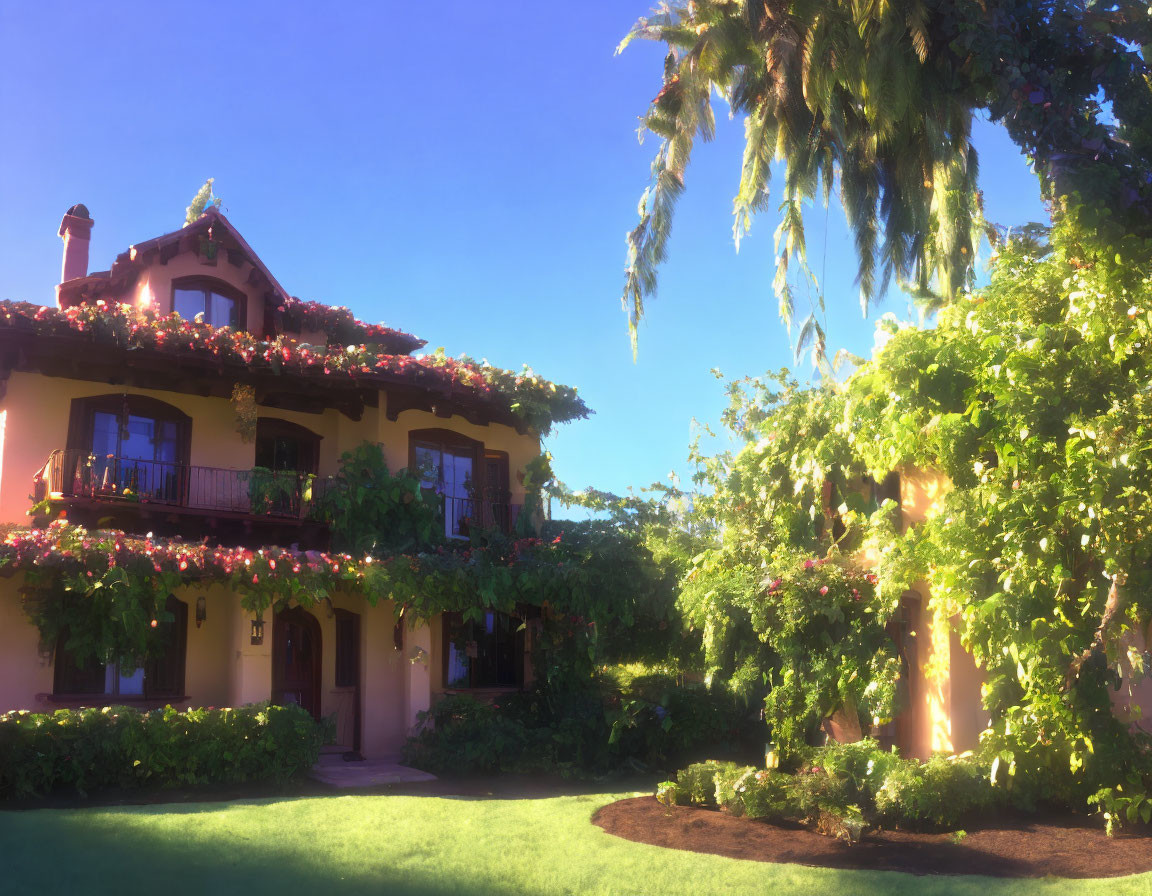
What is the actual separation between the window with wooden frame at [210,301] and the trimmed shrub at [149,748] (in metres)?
8.18

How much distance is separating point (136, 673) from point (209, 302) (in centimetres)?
695

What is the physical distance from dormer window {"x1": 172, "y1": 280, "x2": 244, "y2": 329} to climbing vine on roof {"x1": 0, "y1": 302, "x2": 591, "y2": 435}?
122 cm

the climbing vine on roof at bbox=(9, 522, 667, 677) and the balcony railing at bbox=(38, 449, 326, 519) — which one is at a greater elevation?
the balcony railing at bbox=(38, 449, 326, 519)

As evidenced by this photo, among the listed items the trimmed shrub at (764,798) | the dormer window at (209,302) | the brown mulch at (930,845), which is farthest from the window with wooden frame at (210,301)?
the trimmed shrub at (764,798)

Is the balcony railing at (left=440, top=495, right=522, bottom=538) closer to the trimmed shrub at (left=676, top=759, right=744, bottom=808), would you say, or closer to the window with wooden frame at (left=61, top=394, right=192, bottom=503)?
the window with wooden frame at (left=61, top=394, right=192, bottom=503)

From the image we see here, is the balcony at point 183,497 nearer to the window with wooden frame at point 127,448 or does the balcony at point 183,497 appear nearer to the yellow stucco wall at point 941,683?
the window with wooden frame at point 127,448

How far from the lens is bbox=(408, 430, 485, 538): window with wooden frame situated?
19516mm

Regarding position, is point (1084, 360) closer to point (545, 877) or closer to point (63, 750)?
point (545, 877)

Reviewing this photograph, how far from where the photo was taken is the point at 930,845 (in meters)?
9.64

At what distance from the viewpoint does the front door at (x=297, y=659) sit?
18.1 meters

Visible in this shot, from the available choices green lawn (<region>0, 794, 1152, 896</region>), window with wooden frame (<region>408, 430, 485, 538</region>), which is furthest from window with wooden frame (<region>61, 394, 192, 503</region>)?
green lawn (<region>0, 794, 1152, 896</region>)

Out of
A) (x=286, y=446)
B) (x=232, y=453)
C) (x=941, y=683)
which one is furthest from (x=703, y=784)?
(x=286, y=446)

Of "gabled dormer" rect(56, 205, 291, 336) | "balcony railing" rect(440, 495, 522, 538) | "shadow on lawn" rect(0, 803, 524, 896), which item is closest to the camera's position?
"shadow on lawn" rect(0, 803, 524, 896)

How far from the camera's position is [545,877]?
8.23 metres
